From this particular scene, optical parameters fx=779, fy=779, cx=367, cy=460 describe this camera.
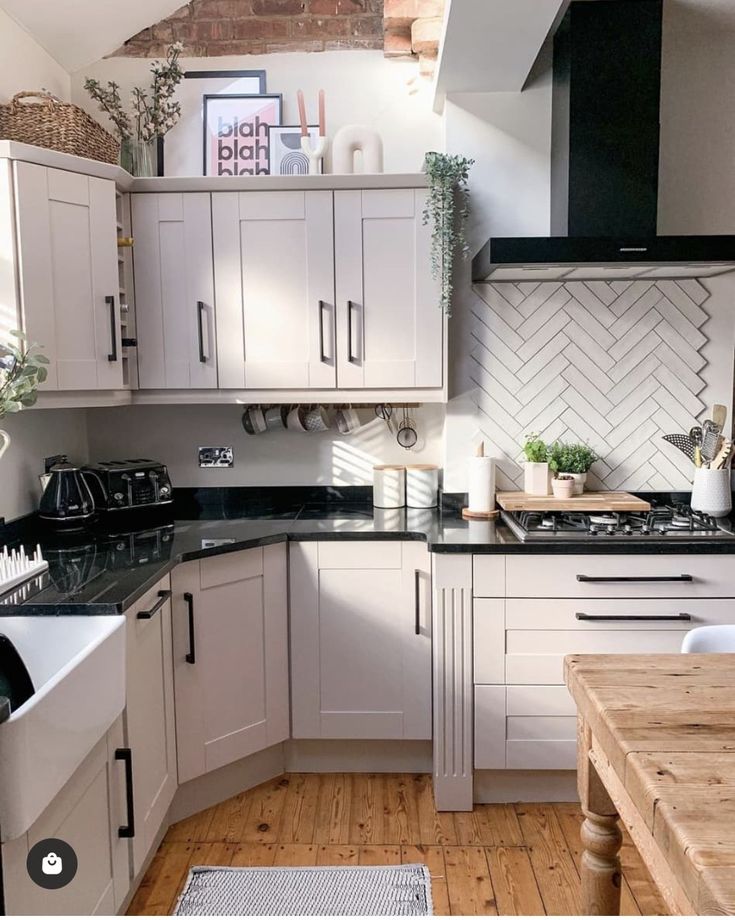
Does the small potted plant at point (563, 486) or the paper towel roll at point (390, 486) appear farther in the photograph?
the paper towel roll at point (390, 486)

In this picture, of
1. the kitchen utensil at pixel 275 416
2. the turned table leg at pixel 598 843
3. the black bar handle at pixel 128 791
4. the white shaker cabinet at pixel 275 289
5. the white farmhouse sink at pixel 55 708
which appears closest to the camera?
the white farmhouse sink at pixel 55 708

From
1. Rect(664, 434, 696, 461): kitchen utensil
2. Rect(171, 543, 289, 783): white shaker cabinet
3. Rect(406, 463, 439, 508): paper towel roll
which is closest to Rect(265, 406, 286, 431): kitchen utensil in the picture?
Rect(406, 463, 439, 508): paper towel roll

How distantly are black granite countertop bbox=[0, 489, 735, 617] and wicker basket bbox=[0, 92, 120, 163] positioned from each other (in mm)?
1253

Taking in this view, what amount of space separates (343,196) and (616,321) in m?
1.12

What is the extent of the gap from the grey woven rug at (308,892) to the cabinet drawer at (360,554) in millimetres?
914

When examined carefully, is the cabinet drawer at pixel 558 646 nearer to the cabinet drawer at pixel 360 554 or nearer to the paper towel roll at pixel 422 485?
the cabinet drawer at pixel 360 554

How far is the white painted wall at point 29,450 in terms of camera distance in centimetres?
255

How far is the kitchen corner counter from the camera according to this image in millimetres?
1947

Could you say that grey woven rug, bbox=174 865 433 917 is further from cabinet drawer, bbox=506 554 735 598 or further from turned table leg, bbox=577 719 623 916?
cabinet drawer, bbox=506 554 735 598

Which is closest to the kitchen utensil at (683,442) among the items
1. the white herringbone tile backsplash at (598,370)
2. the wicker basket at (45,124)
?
the white herringbone tile backsplash at (598,370)

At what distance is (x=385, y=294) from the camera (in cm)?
284

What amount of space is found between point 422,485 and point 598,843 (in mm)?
1643

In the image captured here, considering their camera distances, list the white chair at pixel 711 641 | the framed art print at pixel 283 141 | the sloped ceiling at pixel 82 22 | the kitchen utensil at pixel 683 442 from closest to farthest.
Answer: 1. the white chair at pixel 711 641
2. the sloped ceiling at pixel 82 22
3. the kitchen utensil at pixel 683 442
4. the framed art print at pixel 283 141

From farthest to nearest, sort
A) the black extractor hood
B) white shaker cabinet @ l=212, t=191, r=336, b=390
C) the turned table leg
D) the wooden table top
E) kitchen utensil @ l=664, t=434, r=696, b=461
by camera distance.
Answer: kitchen utensil @ l=664, t=434, r=696, b=461 → white shaker cabinet @ l=212, t=191, r=336, b=390 → the black extractor hood → the turned table leg → the wooden table top
